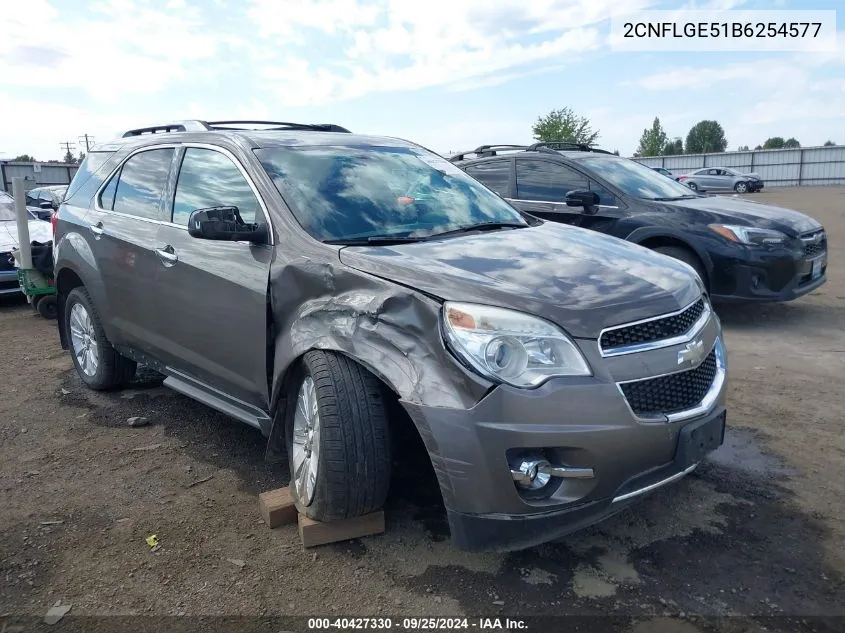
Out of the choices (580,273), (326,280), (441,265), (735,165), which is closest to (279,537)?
(326,280)

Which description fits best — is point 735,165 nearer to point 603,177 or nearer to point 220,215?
point 603,177

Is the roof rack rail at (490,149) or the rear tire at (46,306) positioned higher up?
the roof rack rail at (490,149)

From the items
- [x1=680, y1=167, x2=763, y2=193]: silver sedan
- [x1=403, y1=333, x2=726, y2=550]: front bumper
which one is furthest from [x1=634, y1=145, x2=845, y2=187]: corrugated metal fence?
[x1=403, y1=333, x2=726, y2=550]: front bumper

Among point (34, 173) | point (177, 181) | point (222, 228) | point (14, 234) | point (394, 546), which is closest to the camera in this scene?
point (394, 546)

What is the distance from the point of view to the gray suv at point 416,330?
2.56 m

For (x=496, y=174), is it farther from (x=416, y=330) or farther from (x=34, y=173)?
(x=34, y=173)

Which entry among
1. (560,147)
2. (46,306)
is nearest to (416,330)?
(560,147)

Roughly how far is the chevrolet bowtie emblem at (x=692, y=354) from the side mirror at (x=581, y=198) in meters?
4.32

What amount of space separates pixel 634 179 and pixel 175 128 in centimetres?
481

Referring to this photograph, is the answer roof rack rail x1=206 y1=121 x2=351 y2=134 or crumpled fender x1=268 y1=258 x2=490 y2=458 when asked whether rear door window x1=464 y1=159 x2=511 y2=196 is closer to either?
roof rack rail x1=206 y1=121 x2=351 y2=134

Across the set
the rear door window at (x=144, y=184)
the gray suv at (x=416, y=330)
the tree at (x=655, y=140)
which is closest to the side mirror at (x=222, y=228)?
the gray suv at (x=416, y=330)

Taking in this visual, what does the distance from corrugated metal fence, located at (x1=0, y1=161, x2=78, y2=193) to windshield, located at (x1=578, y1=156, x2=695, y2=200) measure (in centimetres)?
2652

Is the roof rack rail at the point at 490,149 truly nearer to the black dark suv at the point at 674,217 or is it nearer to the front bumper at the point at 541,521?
the black dark suv at the point at 674,217

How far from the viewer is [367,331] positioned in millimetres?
2844
